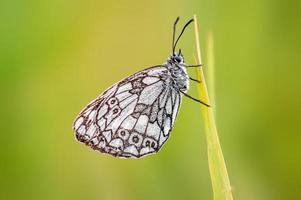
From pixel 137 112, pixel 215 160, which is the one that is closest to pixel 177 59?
pixel 137 112

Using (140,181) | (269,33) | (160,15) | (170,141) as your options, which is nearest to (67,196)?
(140,181)

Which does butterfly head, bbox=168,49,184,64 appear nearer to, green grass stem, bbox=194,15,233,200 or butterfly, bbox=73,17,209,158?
butterfly, bbox=73,17,209,158

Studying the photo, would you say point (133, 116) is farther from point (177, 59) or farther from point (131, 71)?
point (131, 71)

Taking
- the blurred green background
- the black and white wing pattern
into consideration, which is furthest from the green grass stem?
the blurred green background

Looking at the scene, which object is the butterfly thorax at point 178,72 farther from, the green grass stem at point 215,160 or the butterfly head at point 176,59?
the green grass stem at point 215,160

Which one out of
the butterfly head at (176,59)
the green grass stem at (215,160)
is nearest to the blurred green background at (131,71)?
the butterfly head at (176,59)

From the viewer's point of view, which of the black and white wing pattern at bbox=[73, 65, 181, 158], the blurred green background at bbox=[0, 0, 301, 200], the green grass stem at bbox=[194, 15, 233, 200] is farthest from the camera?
the blurred green background at bbox=[0, 0, 301, 200]
